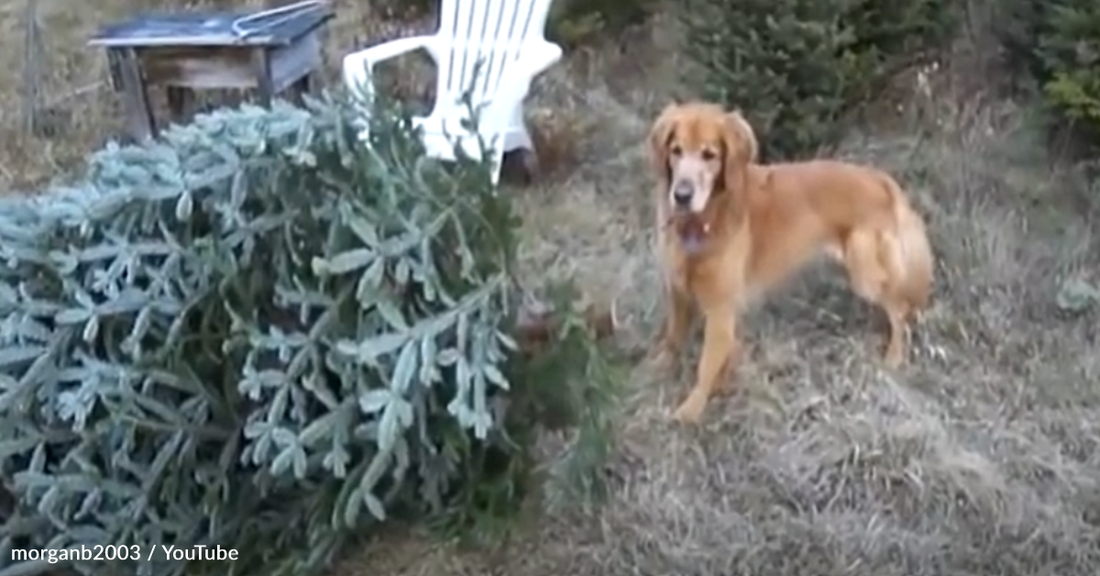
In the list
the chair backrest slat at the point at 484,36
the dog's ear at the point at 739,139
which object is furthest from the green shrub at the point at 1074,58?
the chair backrest slat at the point at 484,36

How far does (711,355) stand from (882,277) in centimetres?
44

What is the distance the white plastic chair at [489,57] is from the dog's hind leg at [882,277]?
102 cm

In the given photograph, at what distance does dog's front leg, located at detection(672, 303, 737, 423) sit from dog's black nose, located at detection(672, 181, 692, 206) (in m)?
0.27

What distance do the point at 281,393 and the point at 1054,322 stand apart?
5.91 feet

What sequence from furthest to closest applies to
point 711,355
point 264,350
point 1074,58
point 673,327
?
point 1074,58, point 673,327, point 711,355, point 264,350

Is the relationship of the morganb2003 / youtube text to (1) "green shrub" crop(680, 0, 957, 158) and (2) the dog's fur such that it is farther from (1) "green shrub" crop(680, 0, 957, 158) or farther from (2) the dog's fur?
(1) "green shrub" crop(680, 0, 957, 158)

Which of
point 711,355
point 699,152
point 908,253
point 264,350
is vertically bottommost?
point 711,355

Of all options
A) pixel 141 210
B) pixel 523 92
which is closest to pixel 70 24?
pixel 523 92

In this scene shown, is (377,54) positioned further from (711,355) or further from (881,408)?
(881,408)

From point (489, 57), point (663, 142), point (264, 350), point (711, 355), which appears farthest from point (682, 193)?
point (489, 57)

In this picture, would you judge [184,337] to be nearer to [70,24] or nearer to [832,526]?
[832,526]

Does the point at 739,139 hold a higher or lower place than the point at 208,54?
higher

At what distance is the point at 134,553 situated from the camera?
9.66 feet

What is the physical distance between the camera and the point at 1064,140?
4.13 metres
